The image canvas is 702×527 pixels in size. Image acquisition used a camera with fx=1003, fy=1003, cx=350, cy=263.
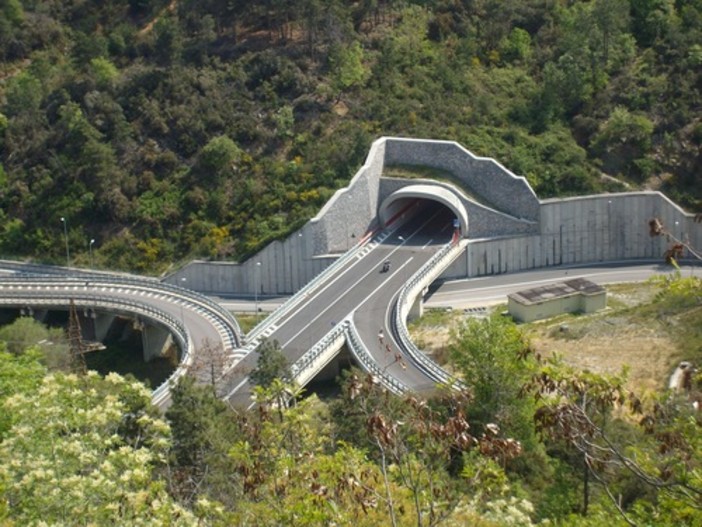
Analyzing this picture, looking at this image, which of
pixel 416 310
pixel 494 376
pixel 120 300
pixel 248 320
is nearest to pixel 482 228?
pixel 416 310

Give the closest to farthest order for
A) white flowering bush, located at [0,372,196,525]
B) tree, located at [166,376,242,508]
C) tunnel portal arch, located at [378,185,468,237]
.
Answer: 1. white flowering bush, located at [0,372,196,525]
2. tree, located at [166,376,242,508]
3. tunnel portal arch, located at [378,185,468,237]

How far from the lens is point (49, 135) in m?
67.7

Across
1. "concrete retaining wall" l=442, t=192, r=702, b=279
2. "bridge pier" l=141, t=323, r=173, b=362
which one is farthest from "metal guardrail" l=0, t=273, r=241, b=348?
"concrete retaining wall" l=442, t=192, r=702, b=279

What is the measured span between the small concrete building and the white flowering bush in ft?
127

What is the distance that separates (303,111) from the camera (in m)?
66.0

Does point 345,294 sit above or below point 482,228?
below

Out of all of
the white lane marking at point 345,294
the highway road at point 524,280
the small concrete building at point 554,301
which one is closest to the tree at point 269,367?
the white lane marking at point 345,294

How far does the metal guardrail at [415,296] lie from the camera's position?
42344 mm

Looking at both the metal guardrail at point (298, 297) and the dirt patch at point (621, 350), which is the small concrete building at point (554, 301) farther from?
the metal guardrail at point (298, 297)

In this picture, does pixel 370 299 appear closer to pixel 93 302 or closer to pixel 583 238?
pixel 93 302

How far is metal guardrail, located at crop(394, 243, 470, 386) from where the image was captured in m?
42.3

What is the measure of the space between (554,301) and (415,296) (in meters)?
7.44

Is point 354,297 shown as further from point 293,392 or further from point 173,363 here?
point 293,392

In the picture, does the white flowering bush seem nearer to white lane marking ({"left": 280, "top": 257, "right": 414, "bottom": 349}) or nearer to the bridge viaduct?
white lane marking ({"left": 280, "top": 257, "right": 414, "bottom": 349})
